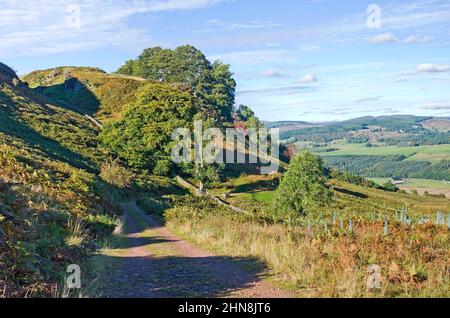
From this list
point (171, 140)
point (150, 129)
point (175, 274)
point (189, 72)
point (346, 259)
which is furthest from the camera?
point (189, 72)

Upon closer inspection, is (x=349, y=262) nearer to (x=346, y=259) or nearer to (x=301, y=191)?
(x=346, y=259)

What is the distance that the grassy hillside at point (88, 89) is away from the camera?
99938mm

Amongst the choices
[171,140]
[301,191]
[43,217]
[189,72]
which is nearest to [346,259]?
[43,217]

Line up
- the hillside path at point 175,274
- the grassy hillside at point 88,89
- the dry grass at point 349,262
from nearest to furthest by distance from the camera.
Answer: the dry grass at point 349,262 < the hillside path at point 175,274 < the grassy hillside at point 88,89

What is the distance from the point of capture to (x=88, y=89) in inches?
4355

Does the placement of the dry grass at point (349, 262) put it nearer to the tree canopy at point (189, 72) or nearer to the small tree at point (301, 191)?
the small tree at point (301, 191)

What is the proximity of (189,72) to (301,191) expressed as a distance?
85.0 meters

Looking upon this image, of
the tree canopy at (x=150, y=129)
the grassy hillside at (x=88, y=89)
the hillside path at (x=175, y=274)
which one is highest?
the grassy hillside at (x=88, y=89)

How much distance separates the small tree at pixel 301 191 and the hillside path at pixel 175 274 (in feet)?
113

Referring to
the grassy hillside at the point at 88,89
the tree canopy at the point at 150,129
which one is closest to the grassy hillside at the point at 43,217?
the tree canopy at the point at 150,129

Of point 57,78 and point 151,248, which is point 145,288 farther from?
point 57,78

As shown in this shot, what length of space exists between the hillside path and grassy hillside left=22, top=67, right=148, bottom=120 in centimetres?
8181

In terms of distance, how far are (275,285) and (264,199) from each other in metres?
55.3

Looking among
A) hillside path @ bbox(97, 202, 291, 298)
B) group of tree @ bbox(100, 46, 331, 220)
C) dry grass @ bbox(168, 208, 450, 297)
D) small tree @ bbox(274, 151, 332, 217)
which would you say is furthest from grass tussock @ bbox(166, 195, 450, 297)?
group of tree @ bbox(100, 46, 331, 220)
